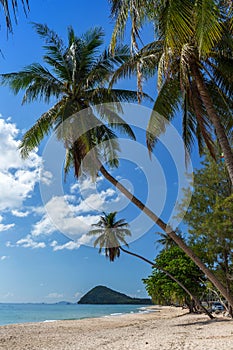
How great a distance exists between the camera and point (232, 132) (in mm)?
9391

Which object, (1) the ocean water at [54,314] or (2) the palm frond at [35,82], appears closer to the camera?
(2) the palm frond at [35,82]

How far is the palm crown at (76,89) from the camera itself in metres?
11.6

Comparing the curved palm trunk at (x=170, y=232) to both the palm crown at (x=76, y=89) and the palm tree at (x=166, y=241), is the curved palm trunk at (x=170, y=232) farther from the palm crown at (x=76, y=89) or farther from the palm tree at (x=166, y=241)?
the palm tree at (x=166, y=241)

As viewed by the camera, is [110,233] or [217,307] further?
[217,307]

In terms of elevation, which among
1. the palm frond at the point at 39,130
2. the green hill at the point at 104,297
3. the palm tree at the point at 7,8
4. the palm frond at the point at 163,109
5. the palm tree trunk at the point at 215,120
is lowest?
the palm tree at the point at 7,8

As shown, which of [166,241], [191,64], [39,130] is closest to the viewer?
[191,64]

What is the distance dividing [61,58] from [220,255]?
38.2ft

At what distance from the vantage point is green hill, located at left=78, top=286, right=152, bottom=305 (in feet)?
535

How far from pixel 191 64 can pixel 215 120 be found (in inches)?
56.8

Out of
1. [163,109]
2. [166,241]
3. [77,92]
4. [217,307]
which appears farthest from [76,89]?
[217,307]

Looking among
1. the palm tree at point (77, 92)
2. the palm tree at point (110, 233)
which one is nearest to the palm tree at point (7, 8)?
the palm tree at point (77, 92)

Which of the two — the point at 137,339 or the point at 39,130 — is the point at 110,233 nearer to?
the point at 137,339

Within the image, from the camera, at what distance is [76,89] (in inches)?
459

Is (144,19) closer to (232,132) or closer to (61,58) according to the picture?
(232,132)
